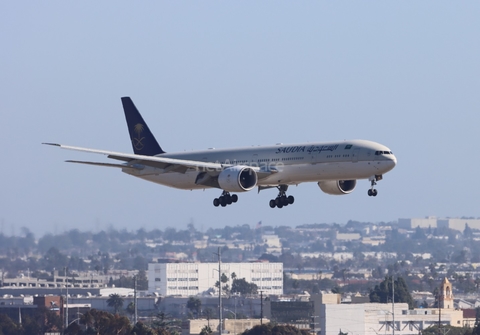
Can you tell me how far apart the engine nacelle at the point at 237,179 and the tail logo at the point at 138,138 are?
13793 mm

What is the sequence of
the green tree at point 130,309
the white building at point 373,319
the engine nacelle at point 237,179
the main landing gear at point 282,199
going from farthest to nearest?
the green tree at point 130,309 → the white building at point 373,319 → the main landing gear at point 282,199 → the engine nacelle at point 237,179

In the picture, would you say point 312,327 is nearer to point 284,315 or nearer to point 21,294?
point 284,315

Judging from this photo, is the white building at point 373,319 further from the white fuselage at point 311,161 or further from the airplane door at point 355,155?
the airplane door at point 355,155

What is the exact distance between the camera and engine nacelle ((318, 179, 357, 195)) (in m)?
74.8

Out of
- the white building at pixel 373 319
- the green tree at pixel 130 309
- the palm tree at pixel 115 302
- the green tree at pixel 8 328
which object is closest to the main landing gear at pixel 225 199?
the green tree at pixel 8 328

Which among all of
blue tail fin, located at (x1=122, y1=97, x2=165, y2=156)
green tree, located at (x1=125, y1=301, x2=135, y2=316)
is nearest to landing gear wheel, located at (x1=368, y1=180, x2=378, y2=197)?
blue tail fin, located at (x1=122, y1=97, x2=165, y2=156)

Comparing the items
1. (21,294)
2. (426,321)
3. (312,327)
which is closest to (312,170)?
(312,327)

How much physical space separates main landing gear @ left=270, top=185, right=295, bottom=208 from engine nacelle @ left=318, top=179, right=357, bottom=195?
235 cm

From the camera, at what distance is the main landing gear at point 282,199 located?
76.1 metres

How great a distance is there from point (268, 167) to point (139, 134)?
54.6 ft

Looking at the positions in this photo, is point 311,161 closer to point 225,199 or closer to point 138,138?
point 225,199

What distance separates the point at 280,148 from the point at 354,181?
6.57 meters

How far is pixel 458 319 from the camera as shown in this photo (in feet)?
476

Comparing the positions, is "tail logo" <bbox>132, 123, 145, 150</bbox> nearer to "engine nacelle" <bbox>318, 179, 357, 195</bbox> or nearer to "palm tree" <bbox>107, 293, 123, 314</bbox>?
"engine nacelle" <bbox>318, 179, 357, 195</bbox>
